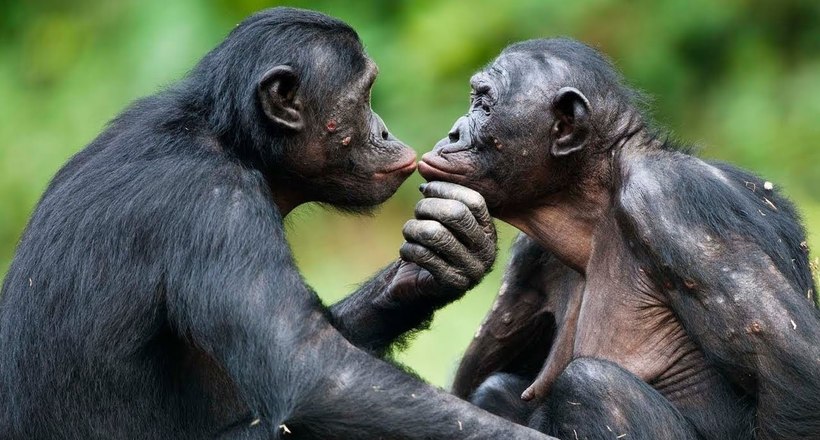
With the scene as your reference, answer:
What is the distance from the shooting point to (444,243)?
5.99 meters

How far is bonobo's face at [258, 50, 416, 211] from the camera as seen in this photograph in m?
6.35

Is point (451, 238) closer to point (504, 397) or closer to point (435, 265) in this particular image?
point (435, 265)

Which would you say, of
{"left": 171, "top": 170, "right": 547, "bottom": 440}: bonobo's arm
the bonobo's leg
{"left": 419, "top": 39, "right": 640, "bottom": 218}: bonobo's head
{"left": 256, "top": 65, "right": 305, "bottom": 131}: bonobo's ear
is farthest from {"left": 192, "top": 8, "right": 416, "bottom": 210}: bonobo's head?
the bonobo's leg

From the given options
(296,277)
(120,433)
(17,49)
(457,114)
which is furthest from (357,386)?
(17,49)

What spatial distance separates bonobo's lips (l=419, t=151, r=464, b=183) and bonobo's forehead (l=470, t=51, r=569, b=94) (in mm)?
495

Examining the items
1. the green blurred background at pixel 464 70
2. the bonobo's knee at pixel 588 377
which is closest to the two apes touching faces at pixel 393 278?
the bonobo's knee at pixel 588 377

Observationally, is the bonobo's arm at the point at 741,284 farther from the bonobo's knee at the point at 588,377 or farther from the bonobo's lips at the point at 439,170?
the bonobo's lips at the point at 439,170

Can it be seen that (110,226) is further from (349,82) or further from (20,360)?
(349,82)

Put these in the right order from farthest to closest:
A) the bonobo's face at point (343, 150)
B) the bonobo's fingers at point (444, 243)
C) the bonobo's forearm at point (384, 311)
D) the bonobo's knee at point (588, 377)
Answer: the bonobo's forearm at point (384, 311) → the bonobo's face at point (343, 150) → the bonobo's fingers at point (444, 243) → the bonobo's knee at point (588, 377)

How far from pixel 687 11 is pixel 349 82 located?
6705mm

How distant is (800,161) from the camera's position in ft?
38.9

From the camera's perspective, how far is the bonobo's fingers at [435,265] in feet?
19.7

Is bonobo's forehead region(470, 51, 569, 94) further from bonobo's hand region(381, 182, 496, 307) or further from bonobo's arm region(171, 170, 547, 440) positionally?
bonobo's arm region(171, 170, 547, 440)

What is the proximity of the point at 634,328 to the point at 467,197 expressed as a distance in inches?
39.7
